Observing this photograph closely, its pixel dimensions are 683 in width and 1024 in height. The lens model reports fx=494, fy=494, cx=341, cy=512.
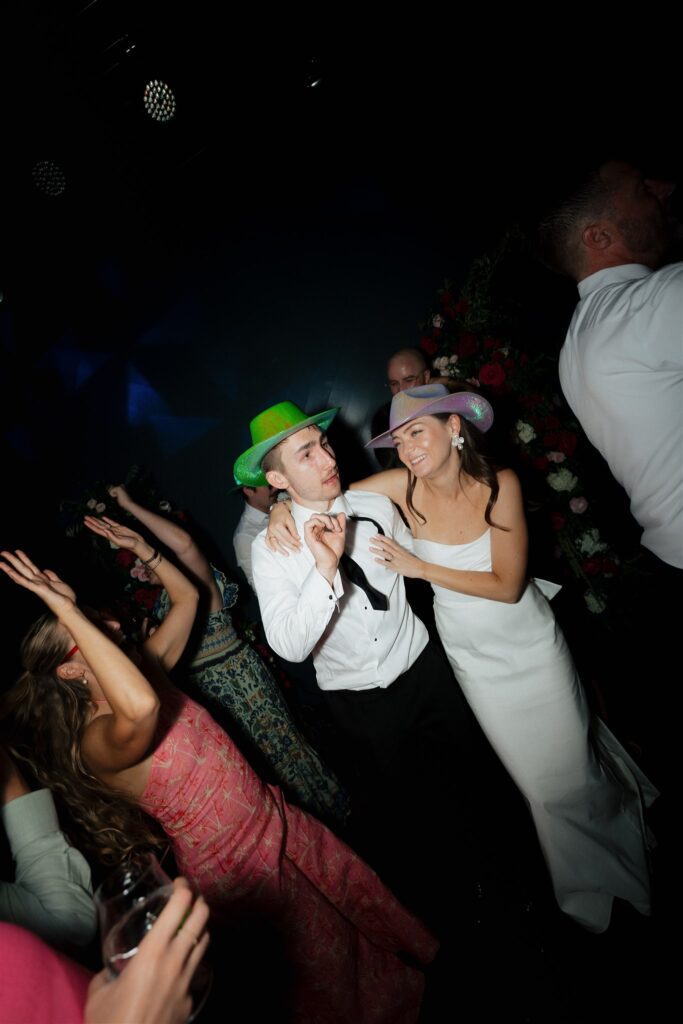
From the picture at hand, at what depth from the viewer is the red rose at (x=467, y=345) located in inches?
130

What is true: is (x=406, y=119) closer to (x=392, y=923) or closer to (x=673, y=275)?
(x=673, y=275)

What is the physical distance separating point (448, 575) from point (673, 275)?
4.41 ft

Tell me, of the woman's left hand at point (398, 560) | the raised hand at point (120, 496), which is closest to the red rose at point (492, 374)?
the woman's left hand at point (398, 560)

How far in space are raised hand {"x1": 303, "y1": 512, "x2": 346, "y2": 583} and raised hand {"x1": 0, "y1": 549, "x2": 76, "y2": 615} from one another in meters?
0.81

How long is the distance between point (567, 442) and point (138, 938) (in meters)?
3.17

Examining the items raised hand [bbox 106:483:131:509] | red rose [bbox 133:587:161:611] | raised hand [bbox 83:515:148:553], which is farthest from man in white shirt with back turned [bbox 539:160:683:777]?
red rose [bbox 133:587:161:611]

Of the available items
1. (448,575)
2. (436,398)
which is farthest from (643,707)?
(436,398)

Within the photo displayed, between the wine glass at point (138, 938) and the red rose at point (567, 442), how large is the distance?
3061 mm

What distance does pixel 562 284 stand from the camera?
3773mm

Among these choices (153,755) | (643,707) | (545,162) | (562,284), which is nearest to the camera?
(153,755)

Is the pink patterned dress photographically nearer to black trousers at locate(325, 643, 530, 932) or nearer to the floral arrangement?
black trousers at locate(325, 643, 530, 932)

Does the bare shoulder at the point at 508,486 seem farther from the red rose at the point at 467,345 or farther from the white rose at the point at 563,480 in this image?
the red rose at the point at 467,345

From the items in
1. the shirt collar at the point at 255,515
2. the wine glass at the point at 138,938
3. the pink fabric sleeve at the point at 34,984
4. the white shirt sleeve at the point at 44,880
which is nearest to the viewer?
the pink fabric sleeve at the point at 34,984

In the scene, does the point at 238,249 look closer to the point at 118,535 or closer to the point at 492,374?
the point at 492,374
